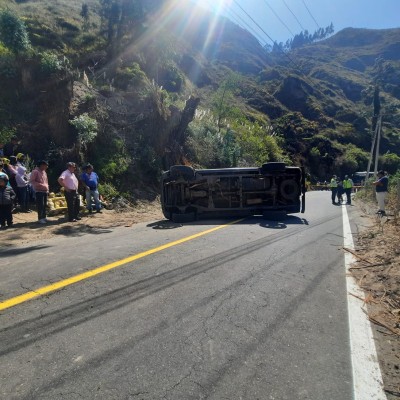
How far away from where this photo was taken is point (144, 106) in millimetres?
19688

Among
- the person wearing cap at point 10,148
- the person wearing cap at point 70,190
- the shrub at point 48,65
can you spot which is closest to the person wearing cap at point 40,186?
the person wearing cap at point 70,190

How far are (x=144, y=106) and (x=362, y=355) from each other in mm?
18601

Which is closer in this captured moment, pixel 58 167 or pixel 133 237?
pixel 133 237

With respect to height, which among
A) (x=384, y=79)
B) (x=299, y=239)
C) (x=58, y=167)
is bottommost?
(x=299, y=239)

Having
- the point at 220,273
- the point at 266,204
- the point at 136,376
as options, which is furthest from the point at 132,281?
the point at 266,204

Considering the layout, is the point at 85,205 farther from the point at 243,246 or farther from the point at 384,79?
the point at 384,79

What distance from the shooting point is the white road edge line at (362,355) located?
8.26 ft

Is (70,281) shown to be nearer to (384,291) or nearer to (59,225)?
(384,291)

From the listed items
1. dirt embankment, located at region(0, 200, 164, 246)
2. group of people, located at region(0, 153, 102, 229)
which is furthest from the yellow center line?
group of people, located at region(0, 153, 102, 229)

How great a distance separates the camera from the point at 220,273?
498 cm

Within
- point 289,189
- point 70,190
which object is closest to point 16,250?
point 70,190

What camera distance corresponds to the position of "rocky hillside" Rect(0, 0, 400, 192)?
562 inches

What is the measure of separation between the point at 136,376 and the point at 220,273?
2574 mm

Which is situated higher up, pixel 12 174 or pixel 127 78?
pixel 127 78
